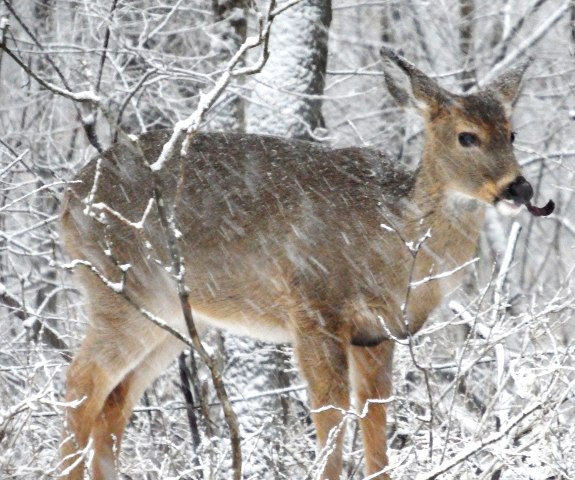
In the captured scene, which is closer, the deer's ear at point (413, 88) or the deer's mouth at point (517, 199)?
the deer's mouth at point (517, 199)

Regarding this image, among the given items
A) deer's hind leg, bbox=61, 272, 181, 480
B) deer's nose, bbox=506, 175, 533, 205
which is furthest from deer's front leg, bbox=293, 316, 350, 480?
deer's nose, bbox=506, 175, 533, 205

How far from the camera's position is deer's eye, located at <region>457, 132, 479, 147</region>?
5875 mm

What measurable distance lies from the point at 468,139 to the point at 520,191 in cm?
61

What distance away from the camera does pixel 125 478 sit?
21.7 feet

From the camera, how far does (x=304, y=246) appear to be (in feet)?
19.5

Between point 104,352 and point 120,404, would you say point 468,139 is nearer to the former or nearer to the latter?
point 104,352

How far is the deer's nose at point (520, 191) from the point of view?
540 centimetres

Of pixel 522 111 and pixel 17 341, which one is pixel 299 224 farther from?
pixel 522 111

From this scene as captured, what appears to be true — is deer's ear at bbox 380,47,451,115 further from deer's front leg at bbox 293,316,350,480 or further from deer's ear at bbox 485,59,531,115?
deer's front leg at bbox 293,316,350,480

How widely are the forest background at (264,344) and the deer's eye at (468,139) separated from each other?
1.78 ft

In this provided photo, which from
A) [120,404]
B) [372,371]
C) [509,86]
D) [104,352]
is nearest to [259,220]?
[372,371]

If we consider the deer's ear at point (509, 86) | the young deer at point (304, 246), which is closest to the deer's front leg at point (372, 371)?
the young deer at point (304, 246)

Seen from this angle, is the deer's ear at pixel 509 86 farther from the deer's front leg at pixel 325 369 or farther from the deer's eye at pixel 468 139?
the deer's front leg at pixel 325 369

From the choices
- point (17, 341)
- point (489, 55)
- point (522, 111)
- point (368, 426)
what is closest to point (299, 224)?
point (368, 426)
